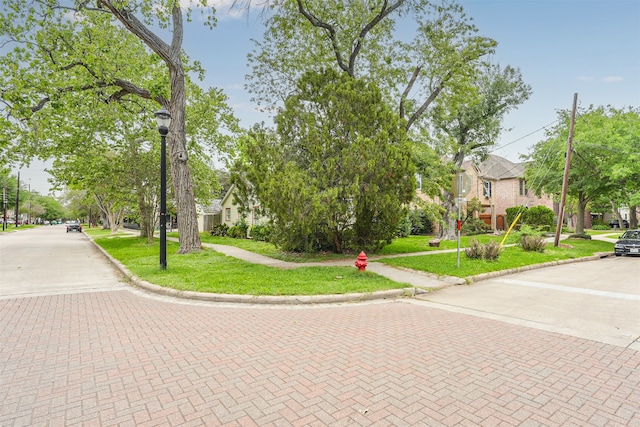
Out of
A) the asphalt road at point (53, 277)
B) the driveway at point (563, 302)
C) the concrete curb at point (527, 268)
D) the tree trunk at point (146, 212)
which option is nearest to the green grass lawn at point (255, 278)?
the asphalt road at point (53, 277)

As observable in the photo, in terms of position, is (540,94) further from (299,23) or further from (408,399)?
(408,399)

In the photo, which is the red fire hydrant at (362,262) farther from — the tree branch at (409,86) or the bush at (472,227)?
the bush at (472,227)

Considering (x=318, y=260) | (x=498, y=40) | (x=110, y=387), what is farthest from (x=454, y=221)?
(x=110, y=387)

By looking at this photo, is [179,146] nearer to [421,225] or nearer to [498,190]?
[421,225]

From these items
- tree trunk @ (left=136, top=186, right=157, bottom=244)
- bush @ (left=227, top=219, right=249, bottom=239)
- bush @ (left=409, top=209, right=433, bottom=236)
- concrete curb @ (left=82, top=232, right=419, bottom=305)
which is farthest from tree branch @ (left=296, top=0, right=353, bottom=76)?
bush @ (left=409, top=209, right=433, bottom=236)

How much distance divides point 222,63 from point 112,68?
419 cm

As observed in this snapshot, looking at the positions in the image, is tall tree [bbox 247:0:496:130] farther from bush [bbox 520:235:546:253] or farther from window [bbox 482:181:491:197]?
window [bbox 482:181:491:197]

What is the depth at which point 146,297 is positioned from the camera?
7.21 meters

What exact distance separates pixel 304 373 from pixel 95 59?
47.0ft

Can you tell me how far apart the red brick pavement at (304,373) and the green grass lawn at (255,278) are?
1.63m

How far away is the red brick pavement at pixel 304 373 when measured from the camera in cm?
276

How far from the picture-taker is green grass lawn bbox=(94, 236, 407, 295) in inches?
288

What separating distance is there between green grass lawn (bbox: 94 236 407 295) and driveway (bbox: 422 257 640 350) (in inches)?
69.4

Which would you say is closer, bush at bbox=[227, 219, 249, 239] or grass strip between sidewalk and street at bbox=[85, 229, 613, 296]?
grass strip between sidewalk and street at bbox=[85, 229, 613, 296]
